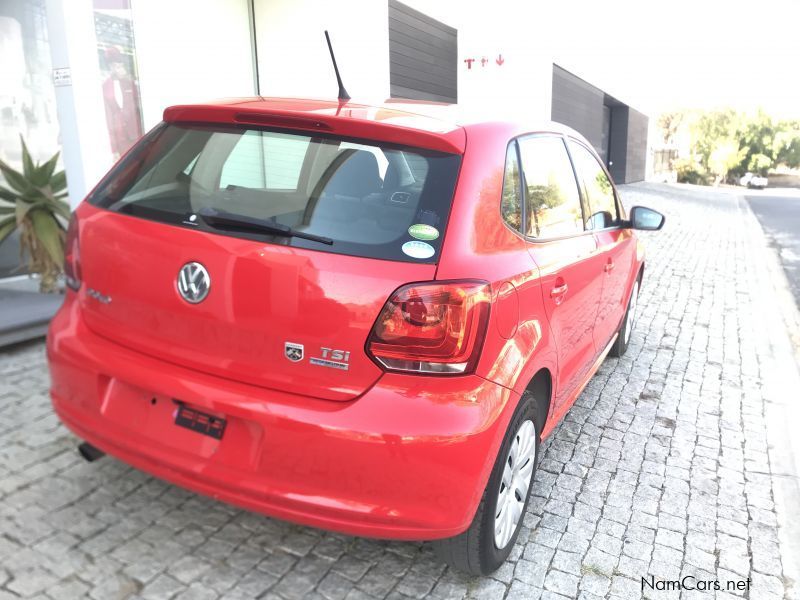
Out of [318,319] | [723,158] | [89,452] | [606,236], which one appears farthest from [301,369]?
[723,158]

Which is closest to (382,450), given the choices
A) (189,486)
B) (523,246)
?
(189,486)

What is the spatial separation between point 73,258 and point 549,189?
2027 millimetres

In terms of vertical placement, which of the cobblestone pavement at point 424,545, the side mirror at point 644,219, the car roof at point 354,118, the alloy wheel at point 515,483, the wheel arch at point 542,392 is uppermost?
the car roof at point 354,118

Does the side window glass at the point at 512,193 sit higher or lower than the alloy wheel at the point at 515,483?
higher

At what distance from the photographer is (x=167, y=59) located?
7.09 metres

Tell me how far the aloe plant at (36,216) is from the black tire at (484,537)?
4294 mm

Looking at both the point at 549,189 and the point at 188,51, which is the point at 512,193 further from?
the point at 188,51

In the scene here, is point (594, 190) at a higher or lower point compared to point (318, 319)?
higher

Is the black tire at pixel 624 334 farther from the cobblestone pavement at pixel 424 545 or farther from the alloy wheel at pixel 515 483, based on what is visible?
the alloy wheel at pixel 515 483

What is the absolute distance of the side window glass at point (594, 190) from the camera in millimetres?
3756

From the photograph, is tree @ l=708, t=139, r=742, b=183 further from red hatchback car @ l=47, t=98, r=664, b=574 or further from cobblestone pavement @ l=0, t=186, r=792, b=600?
red hatchback car @ l=47, t=98, r=664, b=574

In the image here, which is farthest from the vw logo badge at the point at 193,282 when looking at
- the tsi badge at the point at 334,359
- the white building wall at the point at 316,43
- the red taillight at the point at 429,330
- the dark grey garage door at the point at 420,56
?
the dark grey garage door at the point at 420,56

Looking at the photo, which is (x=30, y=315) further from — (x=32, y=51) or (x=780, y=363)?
(x=780, y=363)

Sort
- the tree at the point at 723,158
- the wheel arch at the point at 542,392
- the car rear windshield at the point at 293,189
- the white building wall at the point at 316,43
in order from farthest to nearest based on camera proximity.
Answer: the tree at the point at 723,158 → the white building wall at the point at 316,43 → the wheel arch at the point at 542,392 → the car rear windshield at the point at 293,189
